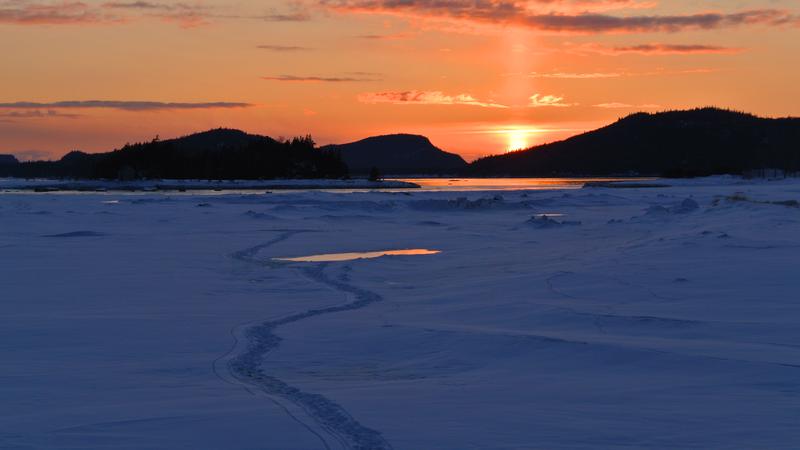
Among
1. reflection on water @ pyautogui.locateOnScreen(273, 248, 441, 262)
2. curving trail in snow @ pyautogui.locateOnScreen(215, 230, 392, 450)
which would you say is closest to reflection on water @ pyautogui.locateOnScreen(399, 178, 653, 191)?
reflection on water @ pyautogui.locateOnScreen(273, 248, 441, 262)

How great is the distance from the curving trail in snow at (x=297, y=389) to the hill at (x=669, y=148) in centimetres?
12583

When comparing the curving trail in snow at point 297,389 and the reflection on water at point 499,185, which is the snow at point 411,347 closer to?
the curving trail in snow at point 297,389

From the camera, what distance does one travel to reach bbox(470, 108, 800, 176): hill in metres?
143

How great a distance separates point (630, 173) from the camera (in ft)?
506

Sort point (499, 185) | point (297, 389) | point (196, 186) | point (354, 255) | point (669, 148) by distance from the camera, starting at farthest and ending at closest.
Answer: point (669, 148) → point (499, 185) → point (196, 186) → point (354, 255) → point (297, 389)

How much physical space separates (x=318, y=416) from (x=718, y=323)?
5.20 metres

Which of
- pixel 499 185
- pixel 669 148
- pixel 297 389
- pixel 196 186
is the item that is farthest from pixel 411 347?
pixel 669 148

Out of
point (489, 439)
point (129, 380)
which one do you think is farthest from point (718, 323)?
point (129, 380)

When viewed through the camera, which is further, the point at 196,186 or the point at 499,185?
the point at 499,185

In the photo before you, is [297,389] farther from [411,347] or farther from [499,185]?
[499,185]

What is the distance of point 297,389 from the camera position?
7.22 meters

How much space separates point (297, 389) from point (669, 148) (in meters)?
160

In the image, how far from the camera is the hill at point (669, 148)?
14282cm

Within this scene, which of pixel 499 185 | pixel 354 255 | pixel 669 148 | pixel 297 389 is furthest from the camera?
pixel 669 148
